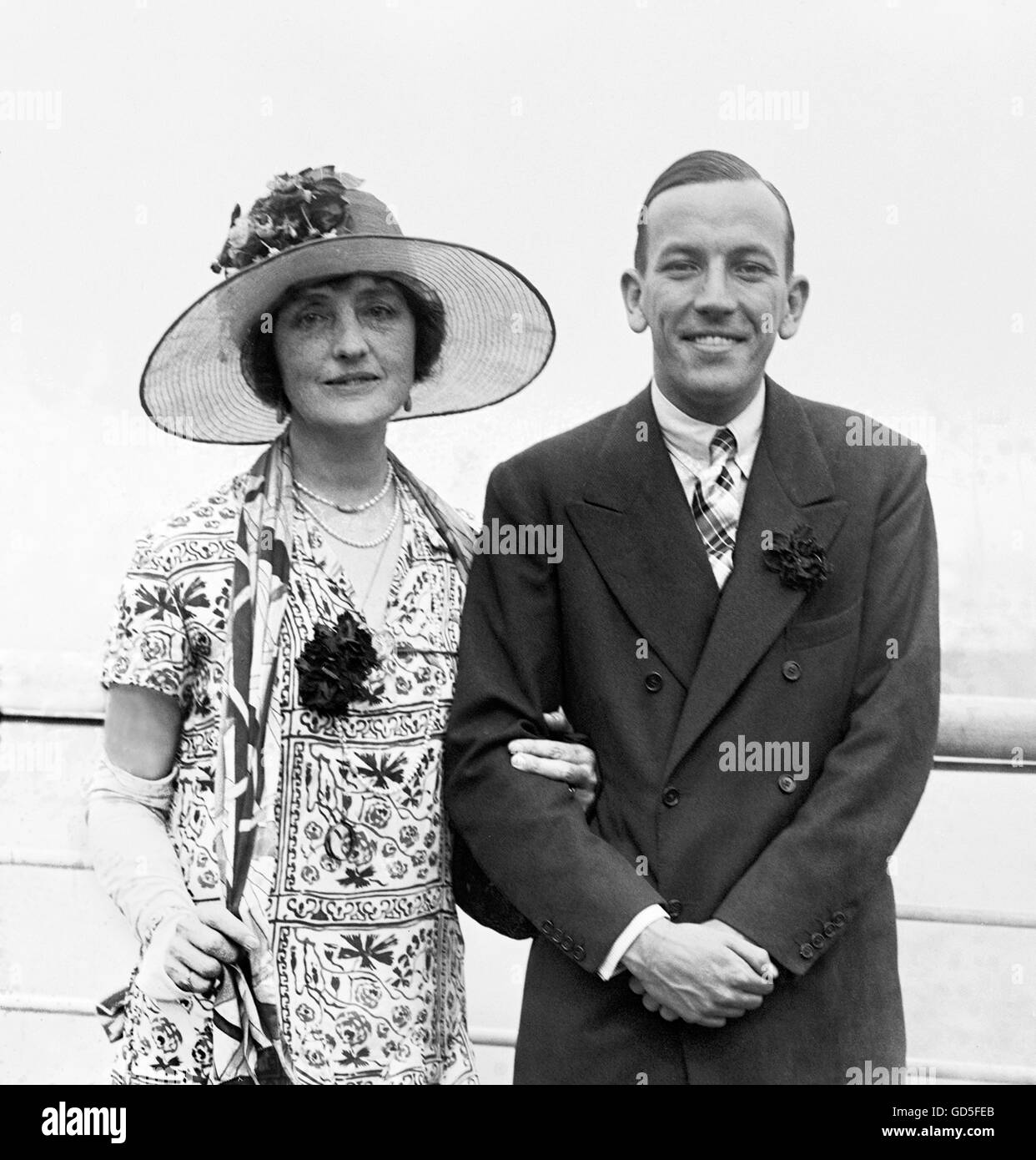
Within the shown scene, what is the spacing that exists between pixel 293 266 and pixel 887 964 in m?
1.48

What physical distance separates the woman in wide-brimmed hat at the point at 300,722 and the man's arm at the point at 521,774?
0.07 metres

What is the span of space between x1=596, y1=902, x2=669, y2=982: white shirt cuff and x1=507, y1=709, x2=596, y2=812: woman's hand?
0.22m

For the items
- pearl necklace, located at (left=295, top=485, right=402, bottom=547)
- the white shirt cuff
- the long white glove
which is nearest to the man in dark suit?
the white shirt cuff

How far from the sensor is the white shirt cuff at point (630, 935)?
2.29m

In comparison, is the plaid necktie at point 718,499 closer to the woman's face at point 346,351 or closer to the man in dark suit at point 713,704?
the man in dark suit at point 713,704

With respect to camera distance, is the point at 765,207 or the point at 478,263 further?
the point at 478,263

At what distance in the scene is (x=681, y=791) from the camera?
2.38m

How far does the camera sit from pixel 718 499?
2.52 metres

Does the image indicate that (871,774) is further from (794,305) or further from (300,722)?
(300,722)

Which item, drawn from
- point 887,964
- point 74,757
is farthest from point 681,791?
point 74,757

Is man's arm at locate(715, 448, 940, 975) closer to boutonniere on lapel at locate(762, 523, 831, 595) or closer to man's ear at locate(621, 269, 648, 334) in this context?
boutonniere on lapel at locate(762, 523, 831, 595)

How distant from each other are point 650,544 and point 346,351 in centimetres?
59

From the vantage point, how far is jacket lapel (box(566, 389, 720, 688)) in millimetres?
2443
